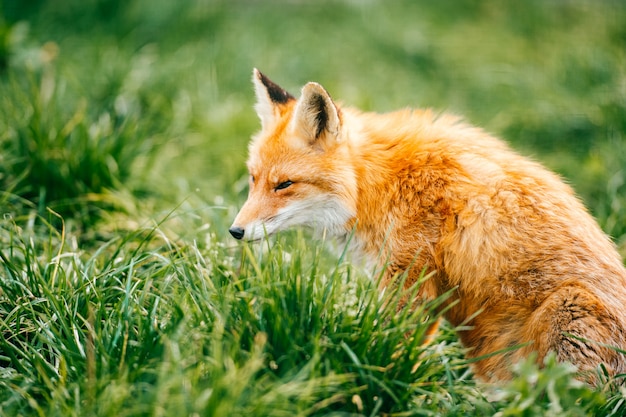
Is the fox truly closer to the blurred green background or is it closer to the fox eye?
the fox eye

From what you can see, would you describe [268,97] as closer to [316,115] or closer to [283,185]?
[316,115]

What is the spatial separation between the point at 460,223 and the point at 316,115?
1197 mm

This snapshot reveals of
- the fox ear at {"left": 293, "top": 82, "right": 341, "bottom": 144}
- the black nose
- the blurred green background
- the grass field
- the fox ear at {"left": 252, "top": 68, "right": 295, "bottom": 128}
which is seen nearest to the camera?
the grass field

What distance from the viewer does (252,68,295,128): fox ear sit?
4586mm

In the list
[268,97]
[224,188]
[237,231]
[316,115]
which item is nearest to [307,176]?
[316,115]

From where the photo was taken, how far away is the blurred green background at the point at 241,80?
5488 millimetres

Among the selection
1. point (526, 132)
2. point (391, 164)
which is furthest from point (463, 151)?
point (526, 132)

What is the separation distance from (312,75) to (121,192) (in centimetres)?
400

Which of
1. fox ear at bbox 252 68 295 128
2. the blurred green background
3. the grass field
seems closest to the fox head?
the grass field

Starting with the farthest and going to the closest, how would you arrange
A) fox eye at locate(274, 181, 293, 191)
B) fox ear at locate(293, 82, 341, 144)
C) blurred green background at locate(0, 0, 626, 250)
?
blurred green background at locate(0, 0, 626, 250) < fox eye at locate(274, 181, 293, 191) < fox ear at locate(293, 82, 341, 144)

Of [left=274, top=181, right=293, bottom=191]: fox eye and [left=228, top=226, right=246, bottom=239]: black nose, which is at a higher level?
[left=274, top=181, right=293, bottom=191]: fox eye

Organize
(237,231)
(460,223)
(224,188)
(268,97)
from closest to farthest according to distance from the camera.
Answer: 1. (460,223)
2. (237,231)
3. (268,97)
4. (224,188)

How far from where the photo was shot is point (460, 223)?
12.4 ft

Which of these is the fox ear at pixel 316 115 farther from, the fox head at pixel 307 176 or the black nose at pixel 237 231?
the black nose at pixel 237 231
